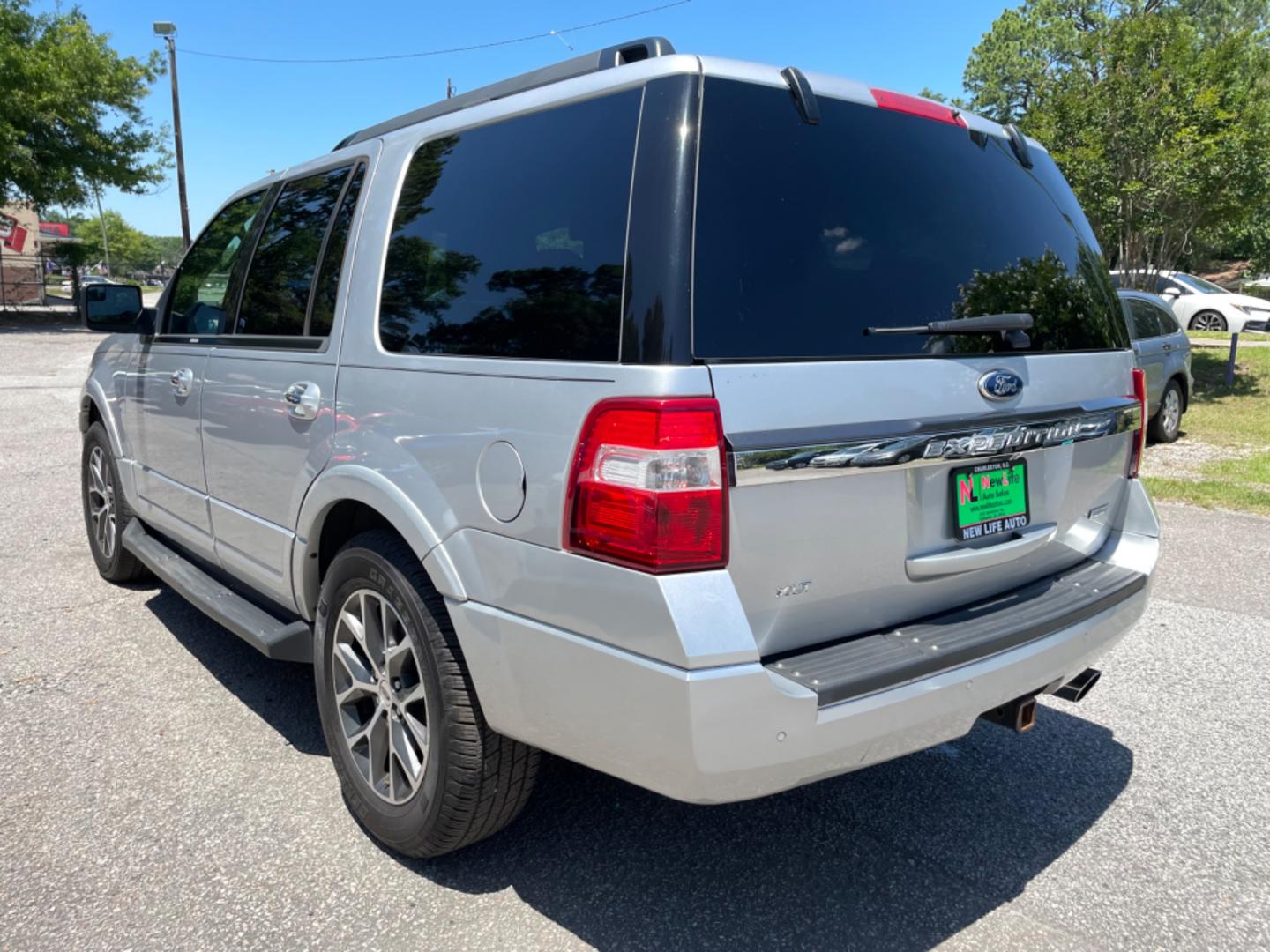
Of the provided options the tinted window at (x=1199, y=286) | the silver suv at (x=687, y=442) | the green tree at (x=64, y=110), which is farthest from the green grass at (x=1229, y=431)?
Result: the green tree at (x=64, y=110)

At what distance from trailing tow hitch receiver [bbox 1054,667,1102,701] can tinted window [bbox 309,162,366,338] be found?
8.27 ft

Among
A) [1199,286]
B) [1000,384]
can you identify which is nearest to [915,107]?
[1000,384]

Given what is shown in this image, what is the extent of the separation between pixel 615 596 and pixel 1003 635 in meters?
1.08

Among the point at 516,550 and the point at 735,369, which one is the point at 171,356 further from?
the point at 735,369

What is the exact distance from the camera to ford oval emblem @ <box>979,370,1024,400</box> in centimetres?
251

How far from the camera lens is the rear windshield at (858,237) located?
2.20 meters

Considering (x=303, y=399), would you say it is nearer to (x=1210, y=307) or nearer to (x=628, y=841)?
(x=628, y=841)

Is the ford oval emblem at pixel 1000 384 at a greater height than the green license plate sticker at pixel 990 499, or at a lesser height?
greater

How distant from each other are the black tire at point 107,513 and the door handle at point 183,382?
3.65 ft

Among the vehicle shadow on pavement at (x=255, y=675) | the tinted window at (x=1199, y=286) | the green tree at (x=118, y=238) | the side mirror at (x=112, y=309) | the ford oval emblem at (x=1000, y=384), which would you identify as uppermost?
the green tree at (x=118, y=238)

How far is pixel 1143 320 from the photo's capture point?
1039cm

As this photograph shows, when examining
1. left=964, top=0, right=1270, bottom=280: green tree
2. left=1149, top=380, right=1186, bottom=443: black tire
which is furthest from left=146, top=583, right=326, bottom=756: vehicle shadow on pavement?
left=964, top=0, right=1270, bottom=280: green tree

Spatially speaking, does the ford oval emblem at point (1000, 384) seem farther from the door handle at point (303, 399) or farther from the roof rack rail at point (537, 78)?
the door handle at point (303, 399)

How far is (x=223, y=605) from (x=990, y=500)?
2.73 m
